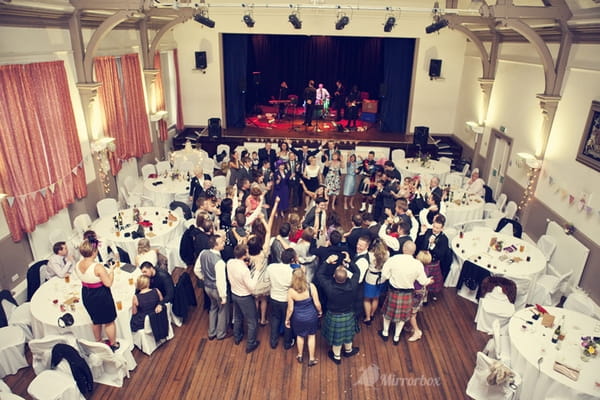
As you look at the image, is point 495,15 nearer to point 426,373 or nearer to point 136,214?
point 426,373

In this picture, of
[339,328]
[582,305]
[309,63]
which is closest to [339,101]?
[309,63]

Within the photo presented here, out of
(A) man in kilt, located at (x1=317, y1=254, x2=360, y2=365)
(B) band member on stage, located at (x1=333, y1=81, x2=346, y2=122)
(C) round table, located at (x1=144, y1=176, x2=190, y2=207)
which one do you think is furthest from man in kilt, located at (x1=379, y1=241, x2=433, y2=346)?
(B) band member on stage, located at (x1=333, y1=81, x2=346, y2=122)

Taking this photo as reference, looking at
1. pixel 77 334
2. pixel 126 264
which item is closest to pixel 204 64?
pixel 126 264

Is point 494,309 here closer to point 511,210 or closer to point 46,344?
point 511,210

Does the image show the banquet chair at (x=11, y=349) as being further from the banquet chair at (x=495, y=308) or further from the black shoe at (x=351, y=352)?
the banquet chair at (x=495, y=308)

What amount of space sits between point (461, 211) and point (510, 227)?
0.90m

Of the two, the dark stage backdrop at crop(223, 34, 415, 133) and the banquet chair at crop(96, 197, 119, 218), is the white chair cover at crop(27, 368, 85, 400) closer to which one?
the banquet chair at crop(96, 197, 119, 218)

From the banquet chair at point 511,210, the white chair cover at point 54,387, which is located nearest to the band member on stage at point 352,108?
the banquet chair at point 511,210

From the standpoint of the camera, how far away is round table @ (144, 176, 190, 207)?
27.1 ft

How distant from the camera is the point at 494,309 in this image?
561cm

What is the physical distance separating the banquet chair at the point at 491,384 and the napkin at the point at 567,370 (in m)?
0.37

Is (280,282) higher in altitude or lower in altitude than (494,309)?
higher

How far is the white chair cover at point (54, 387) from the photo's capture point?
4098mm

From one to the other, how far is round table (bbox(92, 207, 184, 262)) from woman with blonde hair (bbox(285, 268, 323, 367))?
277 cm
